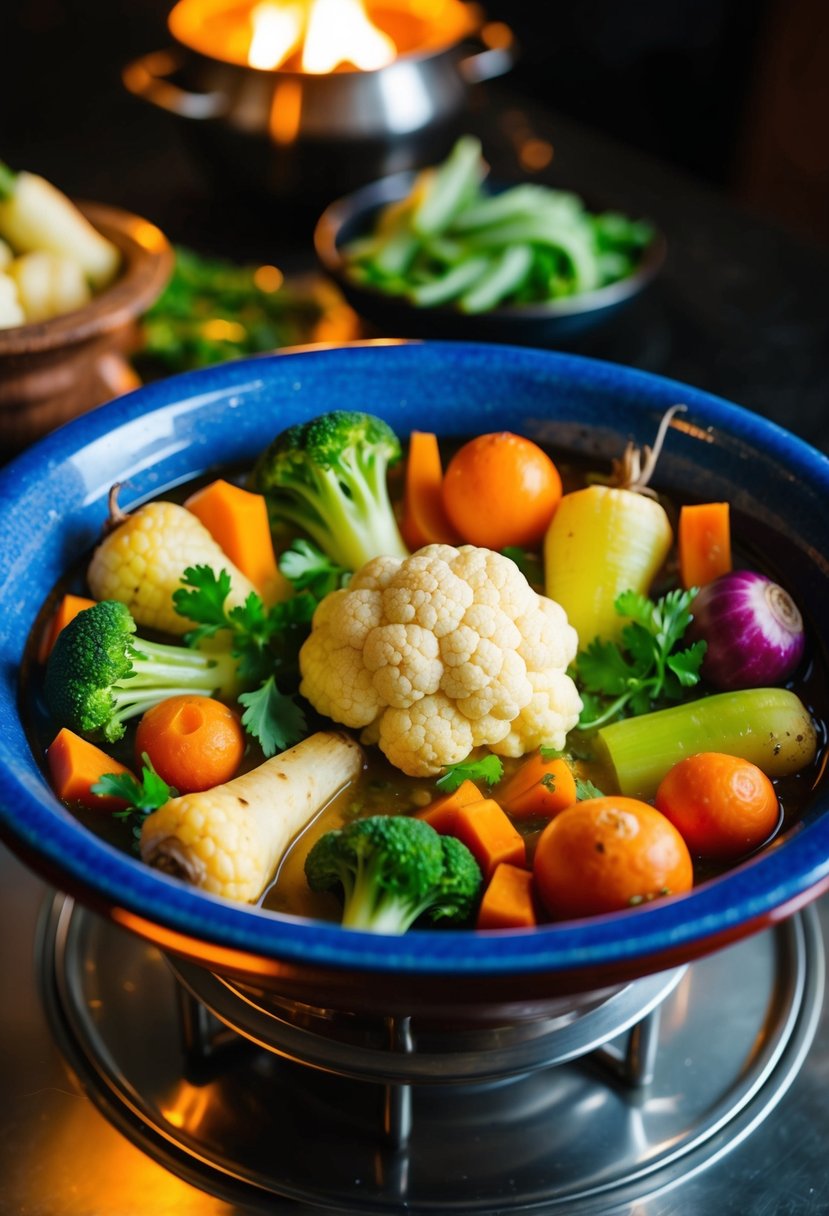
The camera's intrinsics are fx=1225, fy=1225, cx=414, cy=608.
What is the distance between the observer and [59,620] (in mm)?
1248

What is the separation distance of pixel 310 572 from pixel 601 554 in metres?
0.31

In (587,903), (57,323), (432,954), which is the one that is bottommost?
(587,903)

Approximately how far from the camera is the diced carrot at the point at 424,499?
4.65ft

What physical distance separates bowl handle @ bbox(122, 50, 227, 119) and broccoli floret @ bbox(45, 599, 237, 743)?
1228 millimetres

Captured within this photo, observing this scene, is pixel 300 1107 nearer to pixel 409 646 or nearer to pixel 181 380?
pixel 409 646

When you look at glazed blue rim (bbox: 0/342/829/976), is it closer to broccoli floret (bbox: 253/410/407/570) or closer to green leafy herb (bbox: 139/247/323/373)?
broccoli floret (bbox: 253/410/407/570)

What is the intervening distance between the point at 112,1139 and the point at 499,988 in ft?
1.66

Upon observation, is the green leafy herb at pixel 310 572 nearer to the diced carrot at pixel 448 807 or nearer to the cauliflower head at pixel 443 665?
the cauliflower head at pixel 443 665

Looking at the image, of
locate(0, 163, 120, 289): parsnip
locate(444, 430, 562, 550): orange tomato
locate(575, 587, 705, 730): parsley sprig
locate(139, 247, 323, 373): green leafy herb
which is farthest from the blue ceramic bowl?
locate(575, 587, 705, 730): parsley sprig

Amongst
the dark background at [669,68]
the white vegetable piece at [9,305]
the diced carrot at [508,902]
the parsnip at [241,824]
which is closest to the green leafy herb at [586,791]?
the diced carrot at [508,902]

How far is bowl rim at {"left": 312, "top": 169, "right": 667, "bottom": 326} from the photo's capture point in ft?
6.04

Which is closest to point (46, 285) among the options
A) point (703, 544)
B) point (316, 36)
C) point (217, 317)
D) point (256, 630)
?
point (217, 317)

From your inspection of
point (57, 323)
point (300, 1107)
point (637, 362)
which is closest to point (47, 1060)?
point (300, 1107)

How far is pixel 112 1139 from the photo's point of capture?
1131mm
